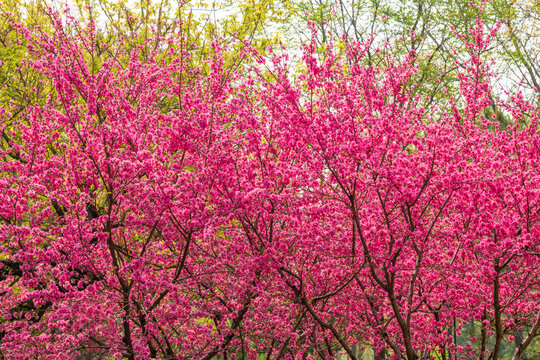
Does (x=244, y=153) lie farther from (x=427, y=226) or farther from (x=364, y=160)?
(x=427, y=226)

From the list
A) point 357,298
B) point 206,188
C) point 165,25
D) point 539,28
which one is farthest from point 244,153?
point 539,28

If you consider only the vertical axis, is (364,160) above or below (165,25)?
below

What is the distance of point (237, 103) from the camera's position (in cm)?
559

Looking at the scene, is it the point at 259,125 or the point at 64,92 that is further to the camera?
the point at 259,125

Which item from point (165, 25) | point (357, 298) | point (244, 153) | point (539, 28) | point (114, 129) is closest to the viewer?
point (114, 129)

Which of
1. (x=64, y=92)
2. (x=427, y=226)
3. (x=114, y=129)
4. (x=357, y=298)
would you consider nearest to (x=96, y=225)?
(x=114, y=129)

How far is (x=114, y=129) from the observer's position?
474cm

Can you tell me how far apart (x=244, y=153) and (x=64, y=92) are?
2.29 metres

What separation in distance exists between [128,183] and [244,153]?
1569 mm

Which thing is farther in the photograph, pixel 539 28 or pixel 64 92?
pixel 539 28

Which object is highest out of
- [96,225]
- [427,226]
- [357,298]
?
[96,225]

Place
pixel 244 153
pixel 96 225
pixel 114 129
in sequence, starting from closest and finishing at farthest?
pixel 96 225 < pixel 114 129 < pixel 244 153

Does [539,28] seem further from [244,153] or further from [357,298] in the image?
[244,153]

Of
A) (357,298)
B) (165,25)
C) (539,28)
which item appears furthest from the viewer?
(539,28)
